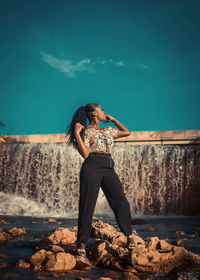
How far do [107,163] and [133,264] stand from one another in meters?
1.06

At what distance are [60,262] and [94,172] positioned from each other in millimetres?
962

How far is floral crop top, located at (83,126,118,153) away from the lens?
332cm

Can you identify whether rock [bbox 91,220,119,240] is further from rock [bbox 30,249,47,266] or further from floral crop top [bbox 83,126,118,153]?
rock [bbox 30,249,47,266]

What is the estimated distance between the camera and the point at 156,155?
13156mm

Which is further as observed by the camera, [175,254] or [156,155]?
[156,155]

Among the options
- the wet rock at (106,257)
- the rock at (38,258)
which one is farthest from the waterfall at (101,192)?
the rock at (38,258)

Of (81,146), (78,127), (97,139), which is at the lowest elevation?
(81,146)

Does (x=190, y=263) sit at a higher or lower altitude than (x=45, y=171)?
lower

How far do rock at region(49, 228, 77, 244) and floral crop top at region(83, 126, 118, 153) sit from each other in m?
1.44

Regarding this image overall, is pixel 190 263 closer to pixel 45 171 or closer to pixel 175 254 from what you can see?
pixel 175 254

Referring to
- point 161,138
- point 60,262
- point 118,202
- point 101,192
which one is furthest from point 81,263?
point 161,138

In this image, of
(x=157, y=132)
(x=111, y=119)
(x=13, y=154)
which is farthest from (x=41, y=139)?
(x=111, y=119)

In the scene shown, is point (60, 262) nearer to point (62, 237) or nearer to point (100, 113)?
point (62, 237)

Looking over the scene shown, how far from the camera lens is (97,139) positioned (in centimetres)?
334
